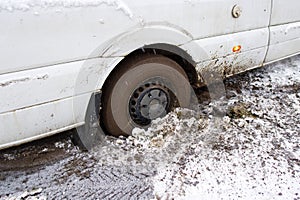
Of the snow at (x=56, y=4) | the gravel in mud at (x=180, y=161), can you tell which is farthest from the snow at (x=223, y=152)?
the snow at (x=56, y=4)

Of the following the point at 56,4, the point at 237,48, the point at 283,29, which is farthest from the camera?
the point at 283,29

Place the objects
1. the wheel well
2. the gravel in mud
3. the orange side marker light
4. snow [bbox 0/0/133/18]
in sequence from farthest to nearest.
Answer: the orange side marker light
the wheel well
the gravel in mud
snow [bbox 0/0/133/18]

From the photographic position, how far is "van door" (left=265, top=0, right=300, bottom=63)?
10.6ft

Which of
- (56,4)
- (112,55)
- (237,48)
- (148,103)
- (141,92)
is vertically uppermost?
(56,4)

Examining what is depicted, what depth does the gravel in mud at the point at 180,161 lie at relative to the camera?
2.31 metres

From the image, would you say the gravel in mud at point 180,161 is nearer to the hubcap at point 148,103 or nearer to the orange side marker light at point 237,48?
the hubcap at point 148,103

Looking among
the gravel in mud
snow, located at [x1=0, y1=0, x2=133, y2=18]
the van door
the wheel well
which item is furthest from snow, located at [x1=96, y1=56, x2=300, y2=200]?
snow, located at [x1=0, y1=0, x2=133, y2=18]

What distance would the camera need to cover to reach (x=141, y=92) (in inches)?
106

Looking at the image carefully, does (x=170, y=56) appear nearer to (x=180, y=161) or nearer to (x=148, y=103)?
(x=148, y=103)

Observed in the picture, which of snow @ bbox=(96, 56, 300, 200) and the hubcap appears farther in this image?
the hubcap

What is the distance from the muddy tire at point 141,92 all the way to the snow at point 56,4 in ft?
1.65

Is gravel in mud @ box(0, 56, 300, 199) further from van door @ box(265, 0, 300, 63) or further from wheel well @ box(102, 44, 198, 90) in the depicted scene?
van door @ box(265, 0, 300, 63)

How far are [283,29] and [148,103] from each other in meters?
1.76

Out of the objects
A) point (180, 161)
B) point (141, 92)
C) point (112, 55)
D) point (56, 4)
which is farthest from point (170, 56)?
point (56, 4)
